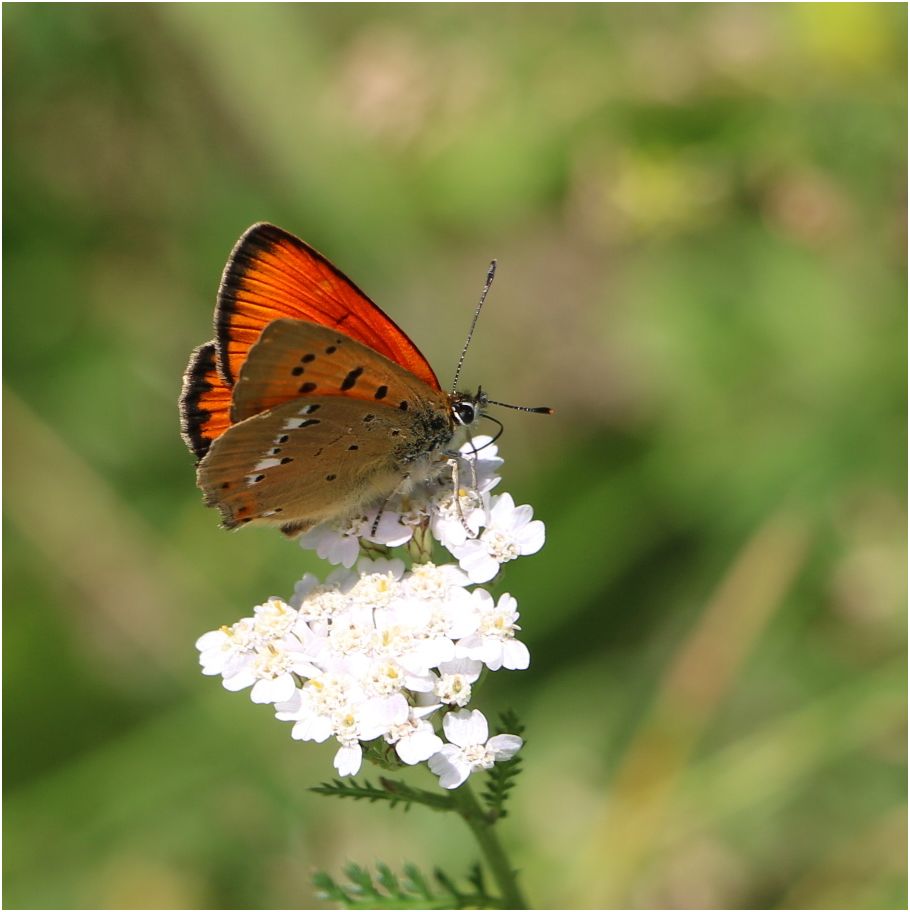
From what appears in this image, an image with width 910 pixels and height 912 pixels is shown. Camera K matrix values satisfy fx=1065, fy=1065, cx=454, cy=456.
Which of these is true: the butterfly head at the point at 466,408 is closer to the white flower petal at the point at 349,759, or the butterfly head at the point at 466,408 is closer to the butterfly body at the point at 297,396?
the butterfly body at the point at 297,396

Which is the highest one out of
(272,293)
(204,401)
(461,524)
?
(272,293)

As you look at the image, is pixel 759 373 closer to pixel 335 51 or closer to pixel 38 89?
pixel 335 51

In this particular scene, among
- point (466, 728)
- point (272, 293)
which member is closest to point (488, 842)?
point (466, 728)

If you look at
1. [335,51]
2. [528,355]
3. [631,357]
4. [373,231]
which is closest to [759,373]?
[631,357]

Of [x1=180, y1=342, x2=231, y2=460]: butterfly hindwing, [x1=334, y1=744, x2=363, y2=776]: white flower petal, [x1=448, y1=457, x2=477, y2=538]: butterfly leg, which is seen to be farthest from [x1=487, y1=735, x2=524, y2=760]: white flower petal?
[x1=180, y1=342, x2=231, y2=460]: butterfly hindwing

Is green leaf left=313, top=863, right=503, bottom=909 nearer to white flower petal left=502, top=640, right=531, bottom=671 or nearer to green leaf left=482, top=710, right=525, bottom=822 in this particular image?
green leaf left=482, top=710, right=525, bottom=822

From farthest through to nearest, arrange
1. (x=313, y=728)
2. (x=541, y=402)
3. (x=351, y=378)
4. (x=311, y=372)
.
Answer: (x=541, y=402), (x=351, y=378), (x=311, y=372), (x=313, y=728)

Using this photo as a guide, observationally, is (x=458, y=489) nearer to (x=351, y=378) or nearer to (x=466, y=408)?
(x=466, y=408)

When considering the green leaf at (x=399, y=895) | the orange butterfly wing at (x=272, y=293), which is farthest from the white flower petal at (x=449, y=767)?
the orange butterfly wing at (x=272, y=293)
